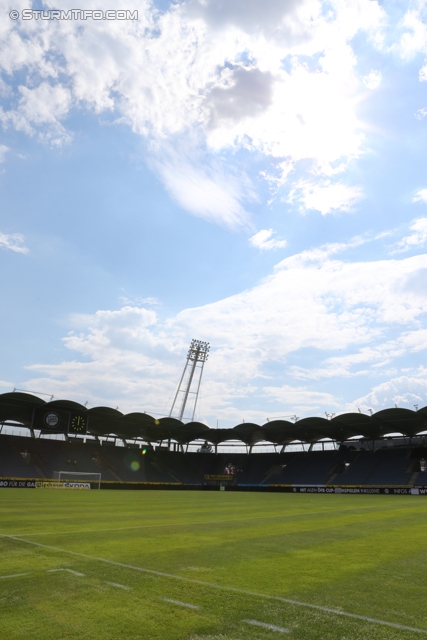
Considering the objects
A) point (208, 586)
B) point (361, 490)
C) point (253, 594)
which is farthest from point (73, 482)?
point (253, 594)

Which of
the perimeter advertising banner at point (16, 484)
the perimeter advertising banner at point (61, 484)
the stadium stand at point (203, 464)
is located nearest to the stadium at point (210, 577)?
the perimeter advertising banner at point (16, 484)

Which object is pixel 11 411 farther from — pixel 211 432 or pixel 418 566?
pixel 418 566

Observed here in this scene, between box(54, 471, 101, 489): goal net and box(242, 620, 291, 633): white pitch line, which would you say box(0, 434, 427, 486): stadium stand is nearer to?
box(54, 471, 101, 489): goal net

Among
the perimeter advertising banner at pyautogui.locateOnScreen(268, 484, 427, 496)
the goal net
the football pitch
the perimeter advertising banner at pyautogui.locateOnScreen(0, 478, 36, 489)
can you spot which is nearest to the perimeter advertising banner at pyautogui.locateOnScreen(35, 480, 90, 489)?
the goal net

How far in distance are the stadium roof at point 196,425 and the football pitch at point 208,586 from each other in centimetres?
5134

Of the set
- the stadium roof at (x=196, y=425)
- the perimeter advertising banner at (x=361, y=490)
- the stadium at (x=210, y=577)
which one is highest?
the stadium roof at (x=196, y=425)

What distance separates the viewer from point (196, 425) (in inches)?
2980

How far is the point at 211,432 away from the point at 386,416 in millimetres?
31709

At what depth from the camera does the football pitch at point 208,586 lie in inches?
211

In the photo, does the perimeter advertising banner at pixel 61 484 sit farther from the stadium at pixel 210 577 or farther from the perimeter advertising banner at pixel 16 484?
the stadium at pixel 210 577

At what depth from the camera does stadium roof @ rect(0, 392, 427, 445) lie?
61.3m

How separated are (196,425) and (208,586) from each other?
229 ft

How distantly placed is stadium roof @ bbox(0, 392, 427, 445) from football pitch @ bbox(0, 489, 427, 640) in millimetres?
51341

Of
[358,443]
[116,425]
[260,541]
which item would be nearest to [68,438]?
[116,425]
